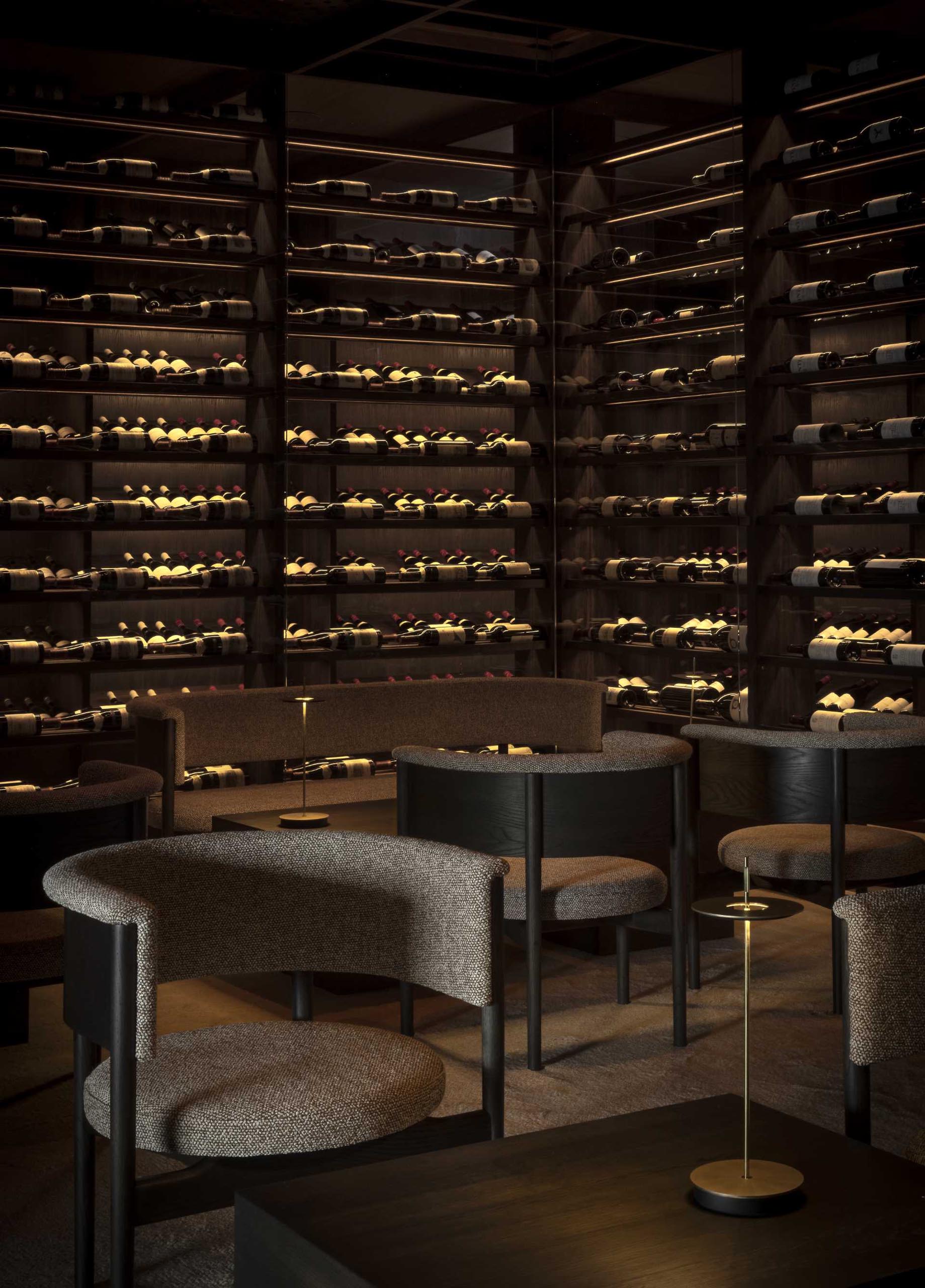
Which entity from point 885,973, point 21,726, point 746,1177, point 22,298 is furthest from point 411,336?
point 746,1177

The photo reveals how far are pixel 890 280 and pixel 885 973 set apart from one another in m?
4.27

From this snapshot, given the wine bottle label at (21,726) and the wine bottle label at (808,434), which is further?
the wine bottle label at (808,434)

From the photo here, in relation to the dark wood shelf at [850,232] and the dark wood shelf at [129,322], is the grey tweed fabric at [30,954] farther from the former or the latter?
the dark wood shelf at [850,232]

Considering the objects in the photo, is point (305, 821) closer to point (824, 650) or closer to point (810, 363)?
point (824, 650)

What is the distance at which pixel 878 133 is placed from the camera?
584 centimetres

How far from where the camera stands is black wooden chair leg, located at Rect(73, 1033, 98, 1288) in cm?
238

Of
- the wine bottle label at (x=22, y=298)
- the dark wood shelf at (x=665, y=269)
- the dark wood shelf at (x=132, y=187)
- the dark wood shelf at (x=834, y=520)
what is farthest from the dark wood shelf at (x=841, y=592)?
the wine bottle label at (x=22, y=298)

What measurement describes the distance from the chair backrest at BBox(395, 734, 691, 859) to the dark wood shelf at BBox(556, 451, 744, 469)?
9.82ft

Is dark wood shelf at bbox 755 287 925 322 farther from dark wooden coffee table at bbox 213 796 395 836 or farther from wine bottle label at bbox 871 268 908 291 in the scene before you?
dark wooden coffee table at bbox 213 796 395 836

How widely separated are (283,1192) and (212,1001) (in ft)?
8.33

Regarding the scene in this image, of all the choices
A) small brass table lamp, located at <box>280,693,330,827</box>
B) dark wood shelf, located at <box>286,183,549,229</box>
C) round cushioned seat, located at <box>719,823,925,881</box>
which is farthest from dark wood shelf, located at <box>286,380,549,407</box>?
round cushioned seat, located at <box>719,823,925,881</box>

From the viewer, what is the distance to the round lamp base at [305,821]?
4305 mm

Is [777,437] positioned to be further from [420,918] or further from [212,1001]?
[420,918]

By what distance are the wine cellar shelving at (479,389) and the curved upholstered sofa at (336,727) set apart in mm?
1294
